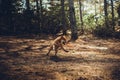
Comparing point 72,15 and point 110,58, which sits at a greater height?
point 72,15

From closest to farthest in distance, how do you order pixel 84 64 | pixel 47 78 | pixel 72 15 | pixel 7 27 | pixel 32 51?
pixel 47 78, pixel 84 64, pixel 32 51, pixel 72 15, pixel 7 27

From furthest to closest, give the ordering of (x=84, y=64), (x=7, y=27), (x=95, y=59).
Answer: (x=7, y=27), (x=95, y=59), (x=84, y=64)

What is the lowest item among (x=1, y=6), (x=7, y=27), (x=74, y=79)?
(x=74, y=79)

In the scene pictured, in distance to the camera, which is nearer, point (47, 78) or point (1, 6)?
point (47, 78)

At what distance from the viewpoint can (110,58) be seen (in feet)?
37.0

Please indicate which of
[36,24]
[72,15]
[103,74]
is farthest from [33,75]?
[36,24]

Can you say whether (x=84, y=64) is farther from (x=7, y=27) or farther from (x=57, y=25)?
(x=57, y=25)

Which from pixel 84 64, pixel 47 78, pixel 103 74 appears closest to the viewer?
pixel 47 78

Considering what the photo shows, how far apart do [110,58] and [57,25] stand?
1476 cm

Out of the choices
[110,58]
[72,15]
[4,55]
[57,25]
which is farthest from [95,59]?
[57,25]

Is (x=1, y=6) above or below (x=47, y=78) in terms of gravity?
above

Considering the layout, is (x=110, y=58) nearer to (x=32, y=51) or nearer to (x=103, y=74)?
(x=103, y=74)

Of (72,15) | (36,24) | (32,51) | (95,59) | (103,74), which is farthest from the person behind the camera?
(36,24)

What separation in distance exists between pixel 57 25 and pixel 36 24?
2.32m
